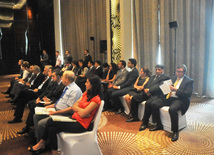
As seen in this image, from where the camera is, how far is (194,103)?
564 centimetres

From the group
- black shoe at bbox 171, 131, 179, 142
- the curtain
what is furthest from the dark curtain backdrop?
black shoe at bbox 171, 131, 179, 142

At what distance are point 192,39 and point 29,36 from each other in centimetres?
1094

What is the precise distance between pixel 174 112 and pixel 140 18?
5.29m

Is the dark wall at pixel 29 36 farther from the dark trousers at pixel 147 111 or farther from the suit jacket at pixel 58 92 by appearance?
the dark trousers at pixel 147 111

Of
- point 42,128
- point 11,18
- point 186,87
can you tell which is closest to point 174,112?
point 186,87

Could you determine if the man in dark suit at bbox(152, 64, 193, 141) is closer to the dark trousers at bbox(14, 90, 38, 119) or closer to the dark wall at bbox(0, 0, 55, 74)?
the dark trousers at bbox(14, 90, 38, 119)

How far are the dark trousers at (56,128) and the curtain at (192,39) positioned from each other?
15.7 feet

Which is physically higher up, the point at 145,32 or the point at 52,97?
the point at 145,32

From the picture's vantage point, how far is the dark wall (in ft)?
43.6

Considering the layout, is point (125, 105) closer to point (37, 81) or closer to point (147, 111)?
point (147, 111)

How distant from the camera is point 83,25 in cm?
1158

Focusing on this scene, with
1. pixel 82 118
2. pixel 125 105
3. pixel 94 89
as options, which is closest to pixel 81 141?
pixel 82 118

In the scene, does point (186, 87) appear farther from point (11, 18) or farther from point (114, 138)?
point (11, 18)

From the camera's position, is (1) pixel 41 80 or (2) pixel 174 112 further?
(1) pixel 41 80
